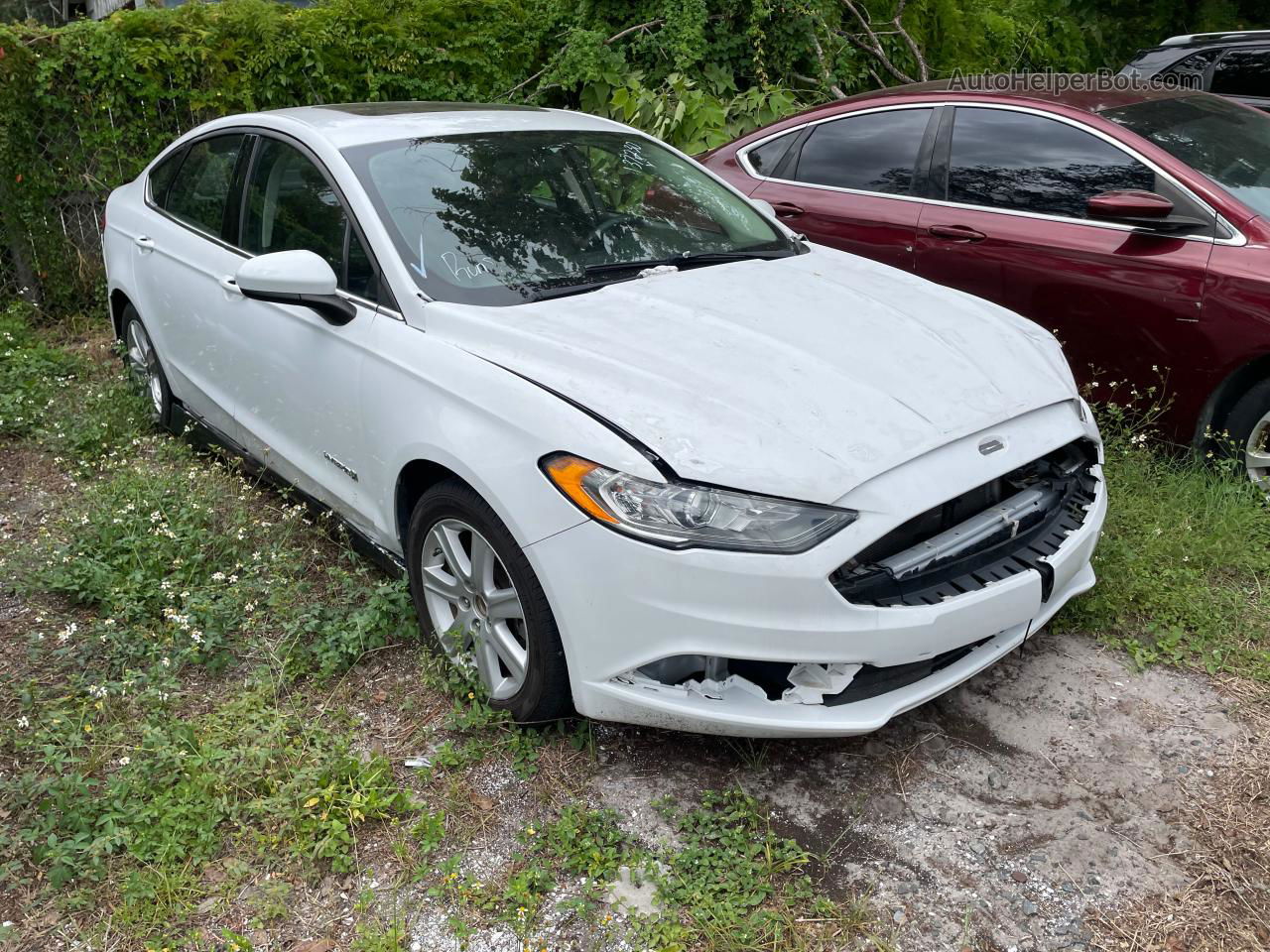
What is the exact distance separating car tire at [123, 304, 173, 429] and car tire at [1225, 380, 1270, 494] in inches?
173

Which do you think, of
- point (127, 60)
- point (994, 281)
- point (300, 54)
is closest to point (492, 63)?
point (300, 54)

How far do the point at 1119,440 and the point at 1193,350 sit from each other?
428 millimetres

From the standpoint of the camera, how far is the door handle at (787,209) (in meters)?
5.22

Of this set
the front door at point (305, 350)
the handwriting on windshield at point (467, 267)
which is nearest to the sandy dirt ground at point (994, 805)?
the front door at point (305, 350)

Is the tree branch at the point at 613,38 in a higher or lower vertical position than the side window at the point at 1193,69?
higher

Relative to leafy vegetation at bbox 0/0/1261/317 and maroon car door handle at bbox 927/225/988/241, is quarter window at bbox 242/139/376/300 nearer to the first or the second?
maroon car door handle at bbox 927/225/988/241

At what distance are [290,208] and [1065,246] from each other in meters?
2.94

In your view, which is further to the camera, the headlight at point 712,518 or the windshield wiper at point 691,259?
the windshield wiper at point 691,259

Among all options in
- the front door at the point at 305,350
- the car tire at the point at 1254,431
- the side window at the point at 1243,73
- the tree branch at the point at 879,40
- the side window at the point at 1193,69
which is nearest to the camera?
the front door at the point at 305,350

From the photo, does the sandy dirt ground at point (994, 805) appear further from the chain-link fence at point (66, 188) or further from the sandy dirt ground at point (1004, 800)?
the chain-link fence at point (66, 188)

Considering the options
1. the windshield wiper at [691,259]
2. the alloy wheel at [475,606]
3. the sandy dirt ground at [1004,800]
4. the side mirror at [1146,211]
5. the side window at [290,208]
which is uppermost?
the side window at [290,208]

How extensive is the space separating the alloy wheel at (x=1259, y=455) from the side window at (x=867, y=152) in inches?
70.2

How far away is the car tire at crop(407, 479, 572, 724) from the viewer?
2773 mm

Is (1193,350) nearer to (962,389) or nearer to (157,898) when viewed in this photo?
(962,389)
